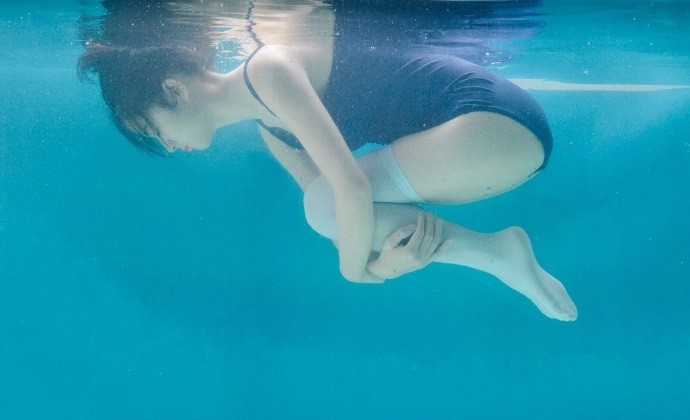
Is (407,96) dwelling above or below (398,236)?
above

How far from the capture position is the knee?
3.59m

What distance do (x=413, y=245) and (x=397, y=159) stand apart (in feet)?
1.75

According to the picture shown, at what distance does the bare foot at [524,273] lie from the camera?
3893 mm

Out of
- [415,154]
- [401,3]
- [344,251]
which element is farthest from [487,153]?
[401,3]

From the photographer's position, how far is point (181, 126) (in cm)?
391

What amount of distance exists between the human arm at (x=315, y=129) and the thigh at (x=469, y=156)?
378 millimetres

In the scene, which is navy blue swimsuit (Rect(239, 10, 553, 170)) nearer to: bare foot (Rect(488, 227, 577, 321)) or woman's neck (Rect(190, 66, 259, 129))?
woman's neck (Rect(190, 66, 259, 129))

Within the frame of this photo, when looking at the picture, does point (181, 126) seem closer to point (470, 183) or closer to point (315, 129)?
point (315, 129)

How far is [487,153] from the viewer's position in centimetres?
327

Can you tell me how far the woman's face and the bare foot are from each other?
217cm

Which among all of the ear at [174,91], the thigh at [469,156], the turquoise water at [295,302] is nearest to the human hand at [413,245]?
the thigh at [469,156]

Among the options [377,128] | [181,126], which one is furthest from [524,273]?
[181,126]

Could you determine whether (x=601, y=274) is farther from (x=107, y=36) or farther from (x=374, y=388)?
(x=107, y=36)

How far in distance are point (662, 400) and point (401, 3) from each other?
283 inches
